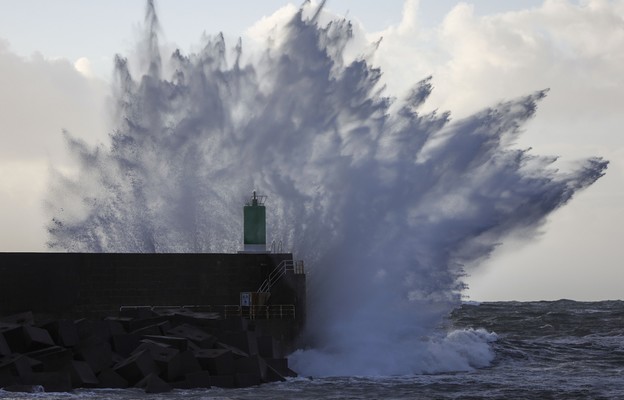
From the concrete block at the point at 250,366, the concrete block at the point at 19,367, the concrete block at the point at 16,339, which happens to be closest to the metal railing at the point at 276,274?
the concrete block at the point at 250,366

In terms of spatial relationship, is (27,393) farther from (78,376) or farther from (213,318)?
(213,318)

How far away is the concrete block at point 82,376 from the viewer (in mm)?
19641

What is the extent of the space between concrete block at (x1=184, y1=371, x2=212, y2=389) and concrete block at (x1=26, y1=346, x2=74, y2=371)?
7.59 feet

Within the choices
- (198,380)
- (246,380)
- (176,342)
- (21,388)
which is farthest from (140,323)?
(21,388)

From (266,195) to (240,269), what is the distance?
4.21 metres

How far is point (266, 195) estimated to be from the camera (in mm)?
29297

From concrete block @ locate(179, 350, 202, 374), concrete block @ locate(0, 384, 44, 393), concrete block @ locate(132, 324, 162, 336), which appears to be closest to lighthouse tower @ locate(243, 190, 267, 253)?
concrete block @ locate(132, 324, 162, 336)

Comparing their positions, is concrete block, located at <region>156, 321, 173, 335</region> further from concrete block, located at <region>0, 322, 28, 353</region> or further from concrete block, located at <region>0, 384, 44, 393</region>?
concrete block, located at <region>0, 384, 44, 393</region>

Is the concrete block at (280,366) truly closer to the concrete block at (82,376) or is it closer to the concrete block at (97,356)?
the concrete block at (97,356)

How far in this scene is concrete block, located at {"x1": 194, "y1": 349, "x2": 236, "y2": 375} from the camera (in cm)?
2091

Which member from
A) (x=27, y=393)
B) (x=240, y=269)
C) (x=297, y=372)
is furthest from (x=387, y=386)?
(x=27, y=393)

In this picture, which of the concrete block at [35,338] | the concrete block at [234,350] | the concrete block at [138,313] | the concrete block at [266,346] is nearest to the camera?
the concrete block at [35,338]

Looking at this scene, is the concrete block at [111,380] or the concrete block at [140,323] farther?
the concrete block at [140,323]

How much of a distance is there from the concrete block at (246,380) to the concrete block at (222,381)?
91mm
